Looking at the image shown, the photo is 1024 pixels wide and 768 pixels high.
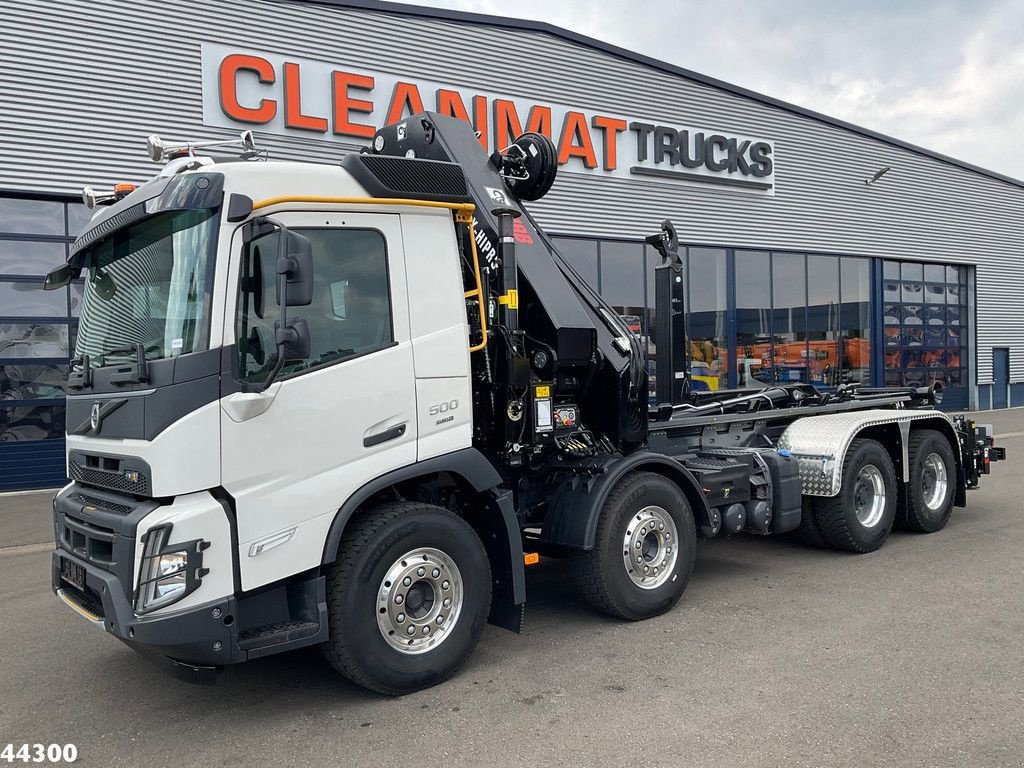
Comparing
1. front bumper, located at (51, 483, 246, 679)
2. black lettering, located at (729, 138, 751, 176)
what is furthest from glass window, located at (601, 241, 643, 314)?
front bumper, located at (51, 483, 246, 679)

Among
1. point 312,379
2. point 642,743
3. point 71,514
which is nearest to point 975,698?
point 642,743

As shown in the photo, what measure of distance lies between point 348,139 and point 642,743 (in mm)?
12749

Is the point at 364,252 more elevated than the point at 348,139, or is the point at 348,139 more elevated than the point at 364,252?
the point at 348,139

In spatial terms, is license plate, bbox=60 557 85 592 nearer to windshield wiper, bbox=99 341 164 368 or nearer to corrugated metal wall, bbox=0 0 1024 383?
windshield wiper, bbox=99 341 164 368

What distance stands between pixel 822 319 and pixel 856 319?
1566mm

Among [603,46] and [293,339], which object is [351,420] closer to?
[293,339]

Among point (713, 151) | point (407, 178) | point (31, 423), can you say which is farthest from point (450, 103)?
point (407, 178)

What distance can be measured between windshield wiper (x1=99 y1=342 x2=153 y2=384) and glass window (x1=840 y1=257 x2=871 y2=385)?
2074 cm

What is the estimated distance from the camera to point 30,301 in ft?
40.6

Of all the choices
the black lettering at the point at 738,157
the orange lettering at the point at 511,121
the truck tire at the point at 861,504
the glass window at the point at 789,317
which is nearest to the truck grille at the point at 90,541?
the truck tire at the point at 861,504

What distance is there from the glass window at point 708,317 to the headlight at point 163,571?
1602 cm

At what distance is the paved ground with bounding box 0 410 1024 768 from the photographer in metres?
3.66

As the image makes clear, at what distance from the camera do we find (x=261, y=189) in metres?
4.00

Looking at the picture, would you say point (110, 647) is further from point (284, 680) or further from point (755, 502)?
point (755, 502)
